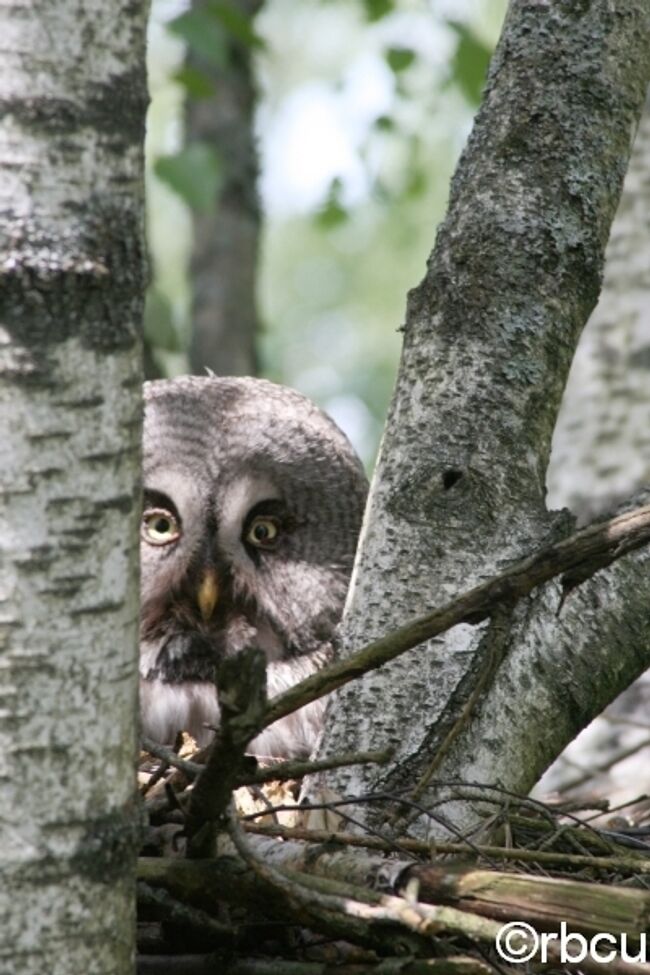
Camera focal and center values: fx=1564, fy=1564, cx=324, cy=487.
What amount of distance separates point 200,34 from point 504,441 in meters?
2.79

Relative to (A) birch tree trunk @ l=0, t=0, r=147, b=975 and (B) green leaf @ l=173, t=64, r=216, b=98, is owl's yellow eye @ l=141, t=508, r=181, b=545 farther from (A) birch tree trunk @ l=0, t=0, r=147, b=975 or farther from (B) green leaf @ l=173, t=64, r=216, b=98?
(B) green leaf @ l=173, t=64, r=216, b=98

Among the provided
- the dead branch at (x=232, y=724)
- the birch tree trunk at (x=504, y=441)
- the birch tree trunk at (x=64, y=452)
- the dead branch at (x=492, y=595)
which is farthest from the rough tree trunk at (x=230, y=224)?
the birch tree trunk at (x=64, y=452)

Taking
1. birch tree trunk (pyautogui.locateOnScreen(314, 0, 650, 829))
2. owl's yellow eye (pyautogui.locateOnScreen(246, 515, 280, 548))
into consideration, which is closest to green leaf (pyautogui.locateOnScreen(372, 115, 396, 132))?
owl's yellow eye (pyautogui.locateOnScreen(246, 515, 280, 548))

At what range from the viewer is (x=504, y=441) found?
2340 mm

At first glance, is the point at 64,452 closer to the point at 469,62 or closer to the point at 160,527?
the point at 160,527

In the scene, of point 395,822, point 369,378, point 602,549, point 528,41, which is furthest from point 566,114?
point 369,378

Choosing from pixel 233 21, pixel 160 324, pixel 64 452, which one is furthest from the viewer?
pixel 233 21

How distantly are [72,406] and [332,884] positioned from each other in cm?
60

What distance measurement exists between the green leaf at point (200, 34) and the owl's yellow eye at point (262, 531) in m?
1.84

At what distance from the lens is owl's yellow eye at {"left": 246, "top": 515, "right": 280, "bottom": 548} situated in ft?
11.2

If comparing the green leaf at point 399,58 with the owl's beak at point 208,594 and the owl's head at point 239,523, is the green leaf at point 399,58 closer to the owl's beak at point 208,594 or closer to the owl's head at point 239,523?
the owl's head at point 239,523

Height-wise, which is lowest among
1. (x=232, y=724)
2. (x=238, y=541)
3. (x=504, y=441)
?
(x=232, y=724)

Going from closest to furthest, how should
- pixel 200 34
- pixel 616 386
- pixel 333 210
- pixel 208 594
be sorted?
1. pixel 208 594
2. pixel 616 386
3. pixel 200 34
4. pixel 333 210

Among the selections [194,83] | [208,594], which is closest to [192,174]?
[194,83]
